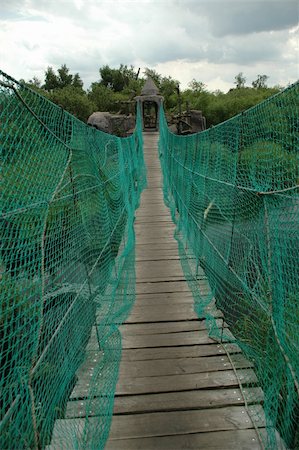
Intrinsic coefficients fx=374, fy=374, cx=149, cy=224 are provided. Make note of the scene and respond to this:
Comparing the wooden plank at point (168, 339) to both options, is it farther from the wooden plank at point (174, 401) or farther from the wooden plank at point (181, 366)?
the wooden plank at point (174, 401)

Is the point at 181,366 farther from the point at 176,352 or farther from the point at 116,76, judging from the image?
the point at 116,76

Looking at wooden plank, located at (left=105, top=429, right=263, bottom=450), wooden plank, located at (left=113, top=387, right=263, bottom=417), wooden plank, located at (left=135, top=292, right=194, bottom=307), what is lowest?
wooden plank, located at (left=105, top=429, right=263, bottom=450)

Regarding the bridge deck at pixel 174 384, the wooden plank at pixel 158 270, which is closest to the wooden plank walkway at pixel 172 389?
the bridge deck at pixel 174 384

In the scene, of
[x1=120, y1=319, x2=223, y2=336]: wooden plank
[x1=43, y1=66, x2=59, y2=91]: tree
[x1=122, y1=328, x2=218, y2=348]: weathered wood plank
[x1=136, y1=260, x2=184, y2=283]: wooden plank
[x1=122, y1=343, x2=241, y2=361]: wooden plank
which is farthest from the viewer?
[x1=43, y1=66, x2=59, y2=91]: tree

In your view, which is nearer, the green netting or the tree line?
the green netting

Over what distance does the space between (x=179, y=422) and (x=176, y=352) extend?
Result: 1.87 ft

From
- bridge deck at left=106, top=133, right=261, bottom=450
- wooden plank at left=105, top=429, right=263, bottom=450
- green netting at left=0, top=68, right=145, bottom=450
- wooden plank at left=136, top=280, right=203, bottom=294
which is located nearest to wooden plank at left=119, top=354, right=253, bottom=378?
bridge deck at left=106, top=133, right=261, bottom=450

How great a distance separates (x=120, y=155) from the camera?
404 centimetres

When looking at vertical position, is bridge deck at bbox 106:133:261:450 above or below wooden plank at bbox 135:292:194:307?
below

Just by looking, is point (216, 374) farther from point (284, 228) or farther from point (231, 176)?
point (231, 176)

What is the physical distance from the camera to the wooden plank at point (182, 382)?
202 centimetres

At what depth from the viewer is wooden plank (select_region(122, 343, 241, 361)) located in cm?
230

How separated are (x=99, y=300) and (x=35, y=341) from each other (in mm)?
1599

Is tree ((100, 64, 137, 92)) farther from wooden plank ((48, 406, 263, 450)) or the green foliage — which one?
wooden plank ((48, 406, 263, 450))
